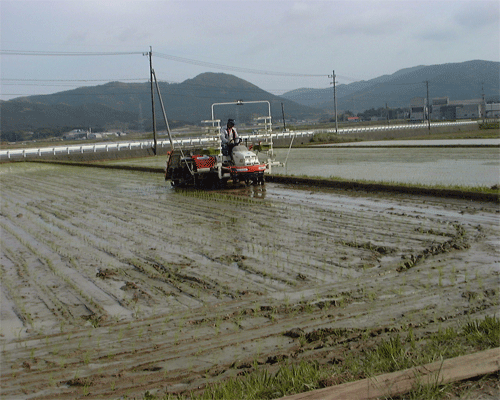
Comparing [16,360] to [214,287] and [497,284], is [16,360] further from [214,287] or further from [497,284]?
[497,284]

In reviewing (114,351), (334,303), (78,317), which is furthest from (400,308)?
(78,317)

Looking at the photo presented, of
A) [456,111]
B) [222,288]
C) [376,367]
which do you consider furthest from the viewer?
Answer: [456,111]

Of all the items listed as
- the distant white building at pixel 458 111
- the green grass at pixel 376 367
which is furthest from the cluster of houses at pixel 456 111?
the green grass at pixel 376 367

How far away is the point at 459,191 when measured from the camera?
12.5 metres

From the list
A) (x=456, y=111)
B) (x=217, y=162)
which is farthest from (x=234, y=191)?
(x=456, y=111)

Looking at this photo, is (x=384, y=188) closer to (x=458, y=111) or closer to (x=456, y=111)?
(x=456, y=111)

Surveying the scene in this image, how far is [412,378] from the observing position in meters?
3.64

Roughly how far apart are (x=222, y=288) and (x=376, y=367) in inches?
112

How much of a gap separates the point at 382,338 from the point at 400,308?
0.87 meters

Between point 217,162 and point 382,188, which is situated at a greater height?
point 217,162

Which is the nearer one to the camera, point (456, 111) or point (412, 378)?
point (412, 378)

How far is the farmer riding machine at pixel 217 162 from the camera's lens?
1686 cm

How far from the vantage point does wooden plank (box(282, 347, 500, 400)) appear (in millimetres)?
3455

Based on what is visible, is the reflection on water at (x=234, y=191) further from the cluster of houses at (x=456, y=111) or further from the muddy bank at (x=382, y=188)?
the cluster of houses at (x=456, y=111)
